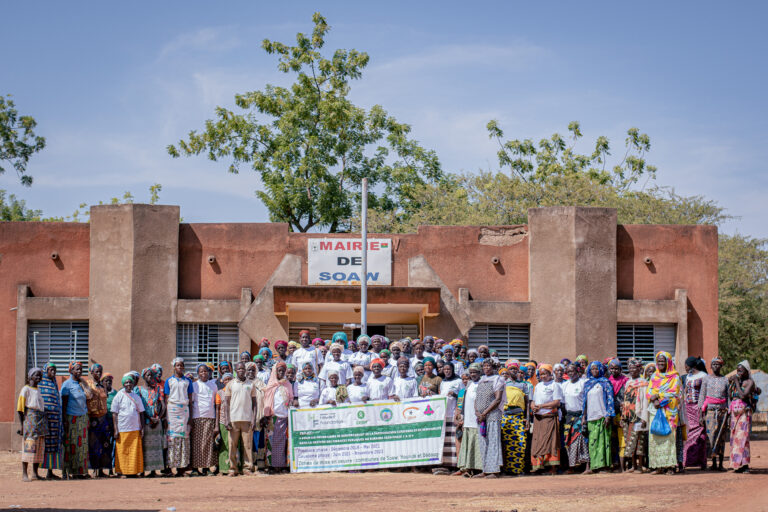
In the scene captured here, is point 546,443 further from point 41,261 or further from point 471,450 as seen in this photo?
point 41,261

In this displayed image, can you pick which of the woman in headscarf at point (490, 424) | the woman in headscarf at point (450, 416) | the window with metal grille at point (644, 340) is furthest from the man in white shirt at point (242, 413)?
the window with metal grille at point (644, 340)

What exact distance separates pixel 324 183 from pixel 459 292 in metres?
12.7

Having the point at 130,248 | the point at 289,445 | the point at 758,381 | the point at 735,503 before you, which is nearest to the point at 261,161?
the point at 130,248

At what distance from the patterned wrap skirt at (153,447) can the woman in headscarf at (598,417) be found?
603cm

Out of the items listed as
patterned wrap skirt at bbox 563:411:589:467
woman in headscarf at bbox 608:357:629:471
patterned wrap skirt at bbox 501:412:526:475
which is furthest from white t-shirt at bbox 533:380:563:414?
woman in headscarf at bbox 608:357:629:471

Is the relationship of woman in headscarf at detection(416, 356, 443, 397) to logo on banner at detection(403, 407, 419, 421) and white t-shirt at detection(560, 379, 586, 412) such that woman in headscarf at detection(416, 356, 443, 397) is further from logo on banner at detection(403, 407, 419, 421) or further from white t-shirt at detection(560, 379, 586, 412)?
white t-shirt at detection(560, 379, 586, 412)

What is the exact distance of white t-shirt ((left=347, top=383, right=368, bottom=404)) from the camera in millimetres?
13297

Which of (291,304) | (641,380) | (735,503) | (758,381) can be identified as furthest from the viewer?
(758,381)

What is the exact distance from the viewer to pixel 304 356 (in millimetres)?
14734

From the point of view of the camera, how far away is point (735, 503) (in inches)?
398

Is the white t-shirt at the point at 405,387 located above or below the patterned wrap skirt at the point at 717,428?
above

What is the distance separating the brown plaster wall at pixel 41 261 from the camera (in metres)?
18.5

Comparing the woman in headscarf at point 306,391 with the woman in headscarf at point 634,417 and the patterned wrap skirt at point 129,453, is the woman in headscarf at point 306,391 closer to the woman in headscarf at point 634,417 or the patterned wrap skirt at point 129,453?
the patterned wrap skirt at point 129,453

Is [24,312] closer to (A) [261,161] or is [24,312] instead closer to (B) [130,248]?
(B) [130,248]
